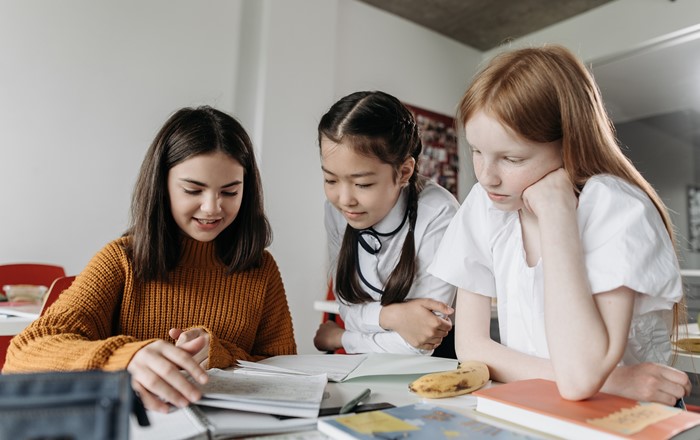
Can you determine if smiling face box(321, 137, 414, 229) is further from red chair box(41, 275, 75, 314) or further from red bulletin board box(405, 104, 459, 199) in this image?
red bulletin board box(405, 104, 459, 199)

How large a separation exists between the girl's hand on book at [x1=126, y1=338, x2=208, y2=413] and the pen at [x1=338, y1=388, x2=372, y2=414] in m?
0.17

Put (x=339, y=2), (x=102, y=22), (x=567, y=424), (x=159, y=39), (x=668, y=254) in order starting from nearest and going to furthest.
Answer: (x=567, y=424), (x=668, y=254), (x=102, y=22), (x=159, y=39), (x=339, y=2)

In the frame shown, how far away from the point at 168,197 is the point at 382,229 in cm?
56

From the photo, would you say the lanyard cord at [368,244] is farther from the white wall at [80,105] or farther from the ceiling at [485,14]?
the ceiling at [485,14]

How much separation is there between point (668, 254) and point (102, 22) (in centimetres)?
294

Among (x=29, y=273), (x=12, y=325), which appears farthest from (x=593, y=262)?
(x=29, y=273)

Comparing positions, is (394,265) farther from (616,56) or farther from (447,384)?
(616,56)

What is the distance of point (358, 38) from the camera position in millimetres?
3951

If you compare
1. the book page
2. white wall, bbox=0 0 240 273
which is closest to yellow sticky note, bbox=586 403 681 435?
the book page

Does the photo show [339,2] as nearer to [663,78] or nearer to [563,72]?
[663,78]

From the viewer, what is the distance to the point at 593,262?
76cm

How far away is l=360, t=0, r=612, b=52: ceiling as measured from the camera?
3898 millimetres

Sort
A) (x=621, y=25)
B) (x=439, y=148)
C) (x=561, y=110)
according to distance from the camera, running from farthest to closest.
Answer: (x=439, y=148) < (x=621, y=25) < (x=561, y=110)

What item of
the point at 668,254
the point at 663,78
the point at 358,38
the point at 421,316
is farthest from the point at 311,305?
the point at 663,78
